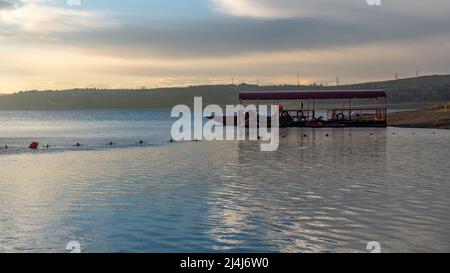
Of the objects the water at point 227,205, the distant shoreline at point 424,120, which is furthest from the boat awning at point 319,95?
the water at point 227,205

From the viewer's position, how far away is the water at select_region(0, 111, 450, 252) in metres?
14.6

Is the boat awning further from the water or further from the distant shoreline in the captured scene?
the water

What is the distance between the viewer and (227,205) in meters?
19.6

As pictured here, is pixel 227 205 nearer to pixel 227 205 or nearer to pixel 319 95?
pixel 227 205

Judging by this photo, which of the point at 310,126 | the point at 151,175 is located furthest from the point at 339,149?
the point at 310,126

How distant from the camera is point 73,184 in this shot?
994 inches

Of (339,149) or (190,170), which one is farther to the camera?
(339,149)

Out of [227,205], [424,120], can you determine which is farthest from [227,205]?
[424,120]

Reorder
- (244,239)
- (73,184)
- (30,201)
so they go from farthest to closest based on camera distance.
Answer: (73,184) < (30,201) < (244,239)
